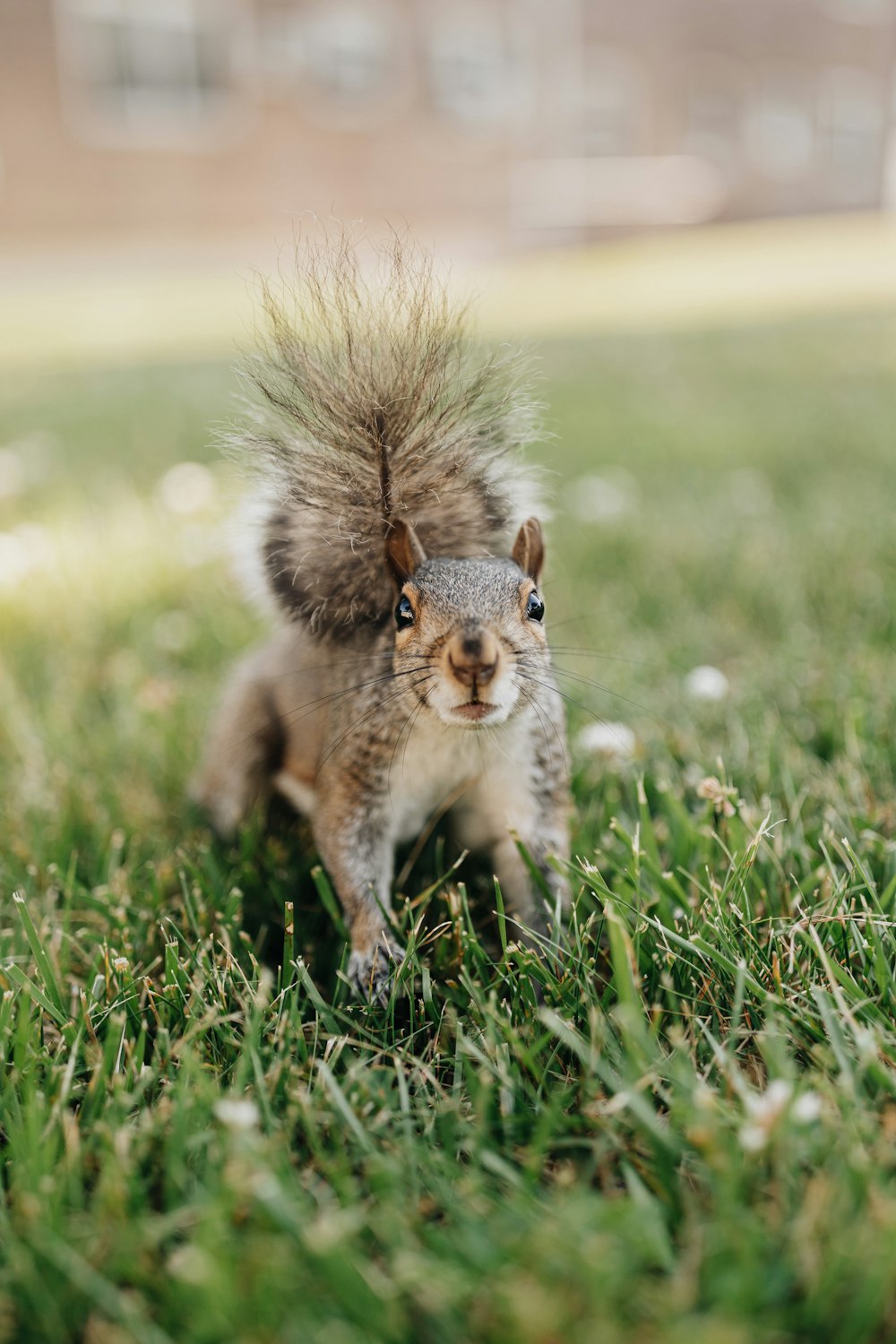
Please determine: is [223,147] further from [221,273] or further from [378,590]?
[378,590]

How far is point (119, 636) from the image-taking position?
2.92m

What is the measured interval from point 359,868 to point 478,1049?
0.41 m

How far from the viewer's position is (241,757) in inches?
75.4

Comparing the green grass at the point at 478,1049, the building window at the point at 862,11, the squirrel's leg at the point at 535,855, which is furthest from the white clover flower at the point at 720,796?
the building window at the point at 862,11

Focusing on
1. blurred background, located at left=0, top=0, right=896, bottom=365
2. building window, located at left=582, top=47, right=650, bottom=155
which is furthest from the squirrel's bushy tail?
building window, located at left=582, top=47, right=650, bottom=155

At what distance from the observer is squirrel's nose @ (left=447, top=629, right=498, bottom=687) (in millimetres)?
1316

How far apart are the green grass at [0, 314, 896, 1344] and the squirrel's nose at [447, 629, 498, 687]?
0.31 meters

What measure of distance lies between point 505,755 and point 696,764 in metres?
0.51

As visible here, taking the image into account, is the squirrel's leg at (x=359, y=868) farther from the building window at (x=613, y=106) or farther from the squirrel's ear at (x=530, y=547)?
the building window at (x=613, y=106)

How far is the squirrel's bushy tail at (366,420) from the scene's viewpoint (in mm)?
1532

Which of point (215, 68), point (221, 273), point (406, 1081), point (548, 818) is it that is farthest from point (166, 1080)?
point (215, 68)

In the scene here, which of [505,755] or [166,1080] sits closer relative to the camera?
[166,1080]

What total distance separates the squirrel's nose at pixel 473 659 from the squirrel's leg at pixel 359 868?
13.4 inches

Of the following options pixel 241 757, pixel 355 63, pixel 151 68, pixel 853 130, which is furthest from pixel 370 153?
pixel 241 757
